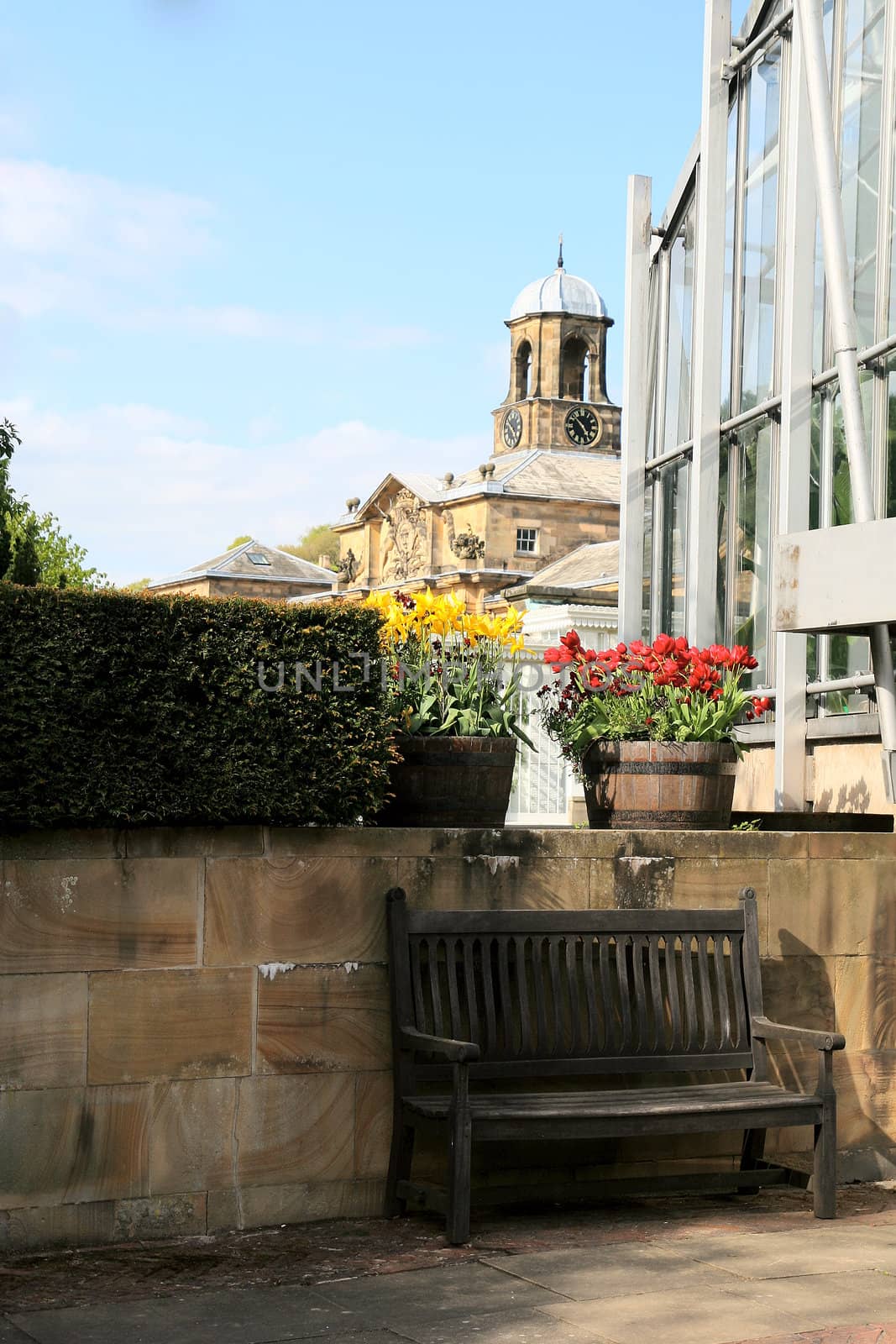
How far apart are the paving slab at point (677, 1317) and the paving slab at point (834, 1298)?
6cm

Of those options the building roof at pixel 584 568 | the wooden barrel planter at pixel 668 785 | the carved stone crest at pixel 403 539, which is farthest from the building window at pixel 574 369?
the wooden barrel planter at pixel 668 785

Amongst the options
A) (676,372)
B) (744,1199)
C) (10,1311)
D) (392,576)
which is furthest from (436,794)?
(392,576)

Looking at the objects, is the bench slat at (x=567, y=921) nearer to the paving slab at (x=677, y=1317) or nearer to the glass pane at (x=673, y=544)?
the paving slab at (x=677, y=1317)

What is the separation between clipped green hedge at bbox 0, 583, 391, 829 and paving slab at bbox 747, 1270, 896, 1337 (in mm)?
2322

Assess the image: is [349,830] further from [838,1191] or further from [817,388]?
[817,388]

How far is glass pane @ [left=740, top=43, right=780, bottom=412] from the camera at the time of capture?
1166 cm

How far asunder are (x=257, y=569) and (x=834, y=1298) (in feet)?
270

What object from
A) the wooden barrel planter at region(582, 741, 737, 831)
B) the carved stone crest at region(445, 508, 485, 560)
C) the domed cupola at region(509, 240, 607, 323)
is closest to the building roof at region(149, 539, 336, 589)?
the carved stone crest at region(445, 508, 485, 560)

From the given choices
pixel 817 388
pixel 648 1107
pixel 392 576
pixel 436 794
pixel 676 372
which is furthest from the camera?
pixel 392 576

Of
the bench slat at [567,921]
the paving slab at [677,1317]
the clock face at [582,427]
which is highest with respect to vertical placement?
the clock face at [582,427]

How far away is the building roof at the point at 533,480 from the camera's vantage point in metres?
80.5

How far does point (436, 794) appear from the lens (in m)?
6.79

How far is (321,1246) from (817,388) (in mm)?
6681

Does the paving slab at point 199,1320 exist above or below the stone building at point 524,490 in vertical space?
below
